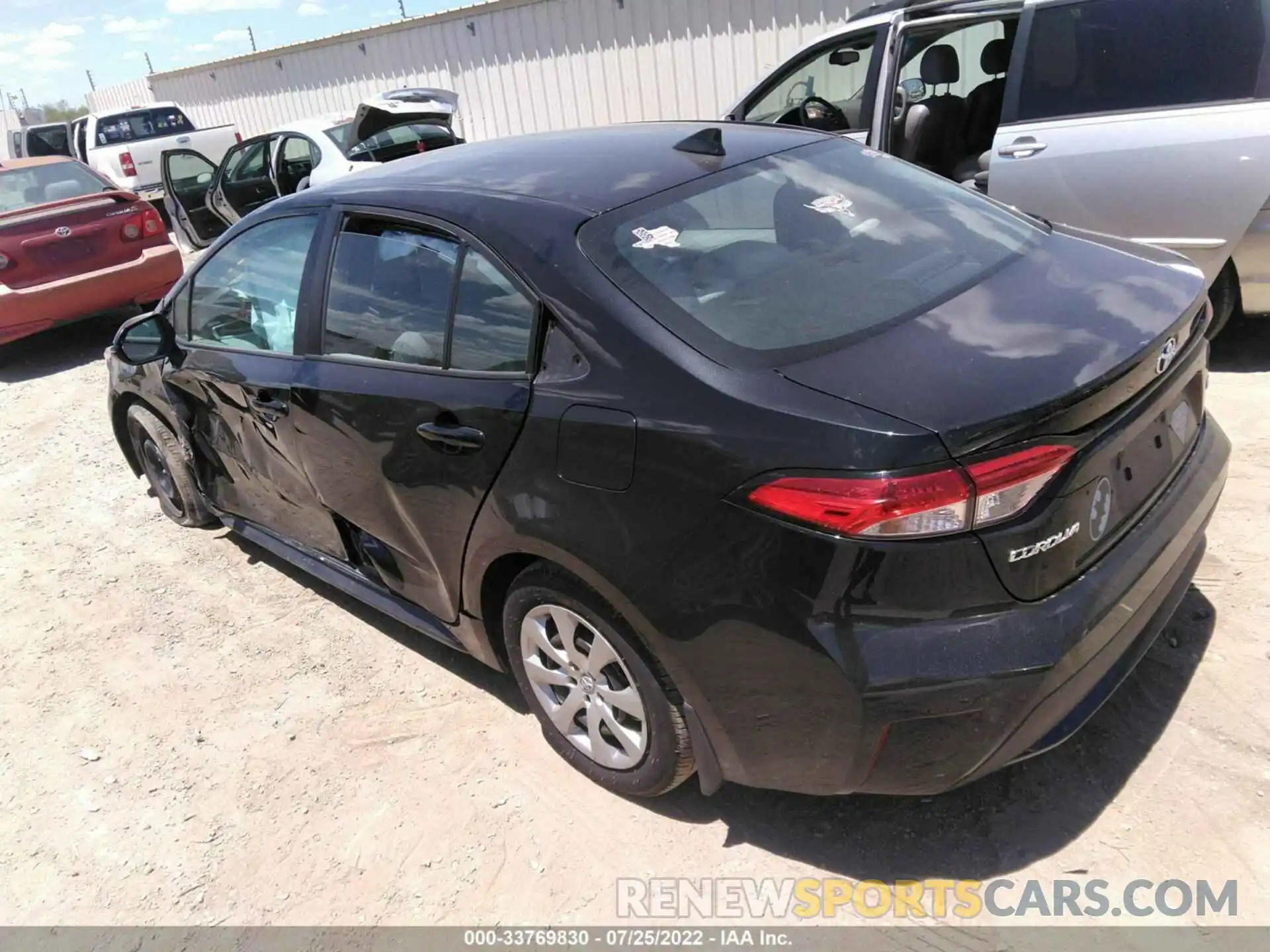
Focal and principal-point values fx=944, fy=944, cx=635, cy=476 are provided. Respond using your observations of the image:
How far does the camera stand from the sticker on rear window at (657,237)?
245cm

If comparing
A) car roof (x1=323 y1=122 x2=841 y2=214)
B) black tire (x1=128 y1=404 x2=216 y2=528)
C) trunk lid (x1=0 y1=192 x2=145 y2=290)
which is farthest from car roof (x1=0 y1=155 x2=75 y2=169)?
car roof (x1=323 y1=122 x2=841 y2=214)

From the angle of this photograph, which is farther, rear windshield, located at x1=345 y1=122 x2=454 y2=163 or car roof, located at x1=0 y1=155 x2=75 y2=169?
rear windshield, located at x1=345 y1=122 x2=454 y2=163

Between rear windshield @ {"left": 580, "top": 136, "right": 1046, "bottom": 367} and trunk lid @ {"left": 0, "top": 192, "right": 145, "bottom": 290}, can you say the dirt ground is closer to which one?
rear windshield @ {"left": 580, "top": 136, "right": 1046, "bottom": 367}

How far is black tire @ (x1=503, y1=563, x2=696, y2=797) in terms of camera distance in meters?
2.33

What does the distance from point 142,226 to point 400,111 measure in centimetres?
255

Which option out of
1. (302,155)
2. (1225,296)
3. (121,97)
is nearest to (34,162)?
(302,155)

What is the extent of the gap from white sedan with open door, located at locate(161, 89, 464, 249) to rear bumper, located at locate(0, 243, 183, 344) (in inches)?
63.3

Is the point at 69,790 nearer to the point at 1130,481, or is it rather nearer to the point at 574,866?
the point at 574,866

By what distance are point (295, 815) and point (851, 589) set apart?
191 cm

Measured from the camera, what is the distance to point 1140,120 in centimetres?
431

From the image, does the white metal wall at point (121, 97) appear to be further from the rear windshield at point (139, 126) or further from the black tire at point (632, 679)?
the black tire at point (632, 679)

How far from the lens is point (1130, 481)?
2.23m

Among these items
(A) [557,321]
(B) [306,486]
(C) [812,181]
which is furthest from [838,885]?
(B) [306,486]

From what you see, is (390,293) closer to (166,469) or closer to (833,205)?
(833,205)
